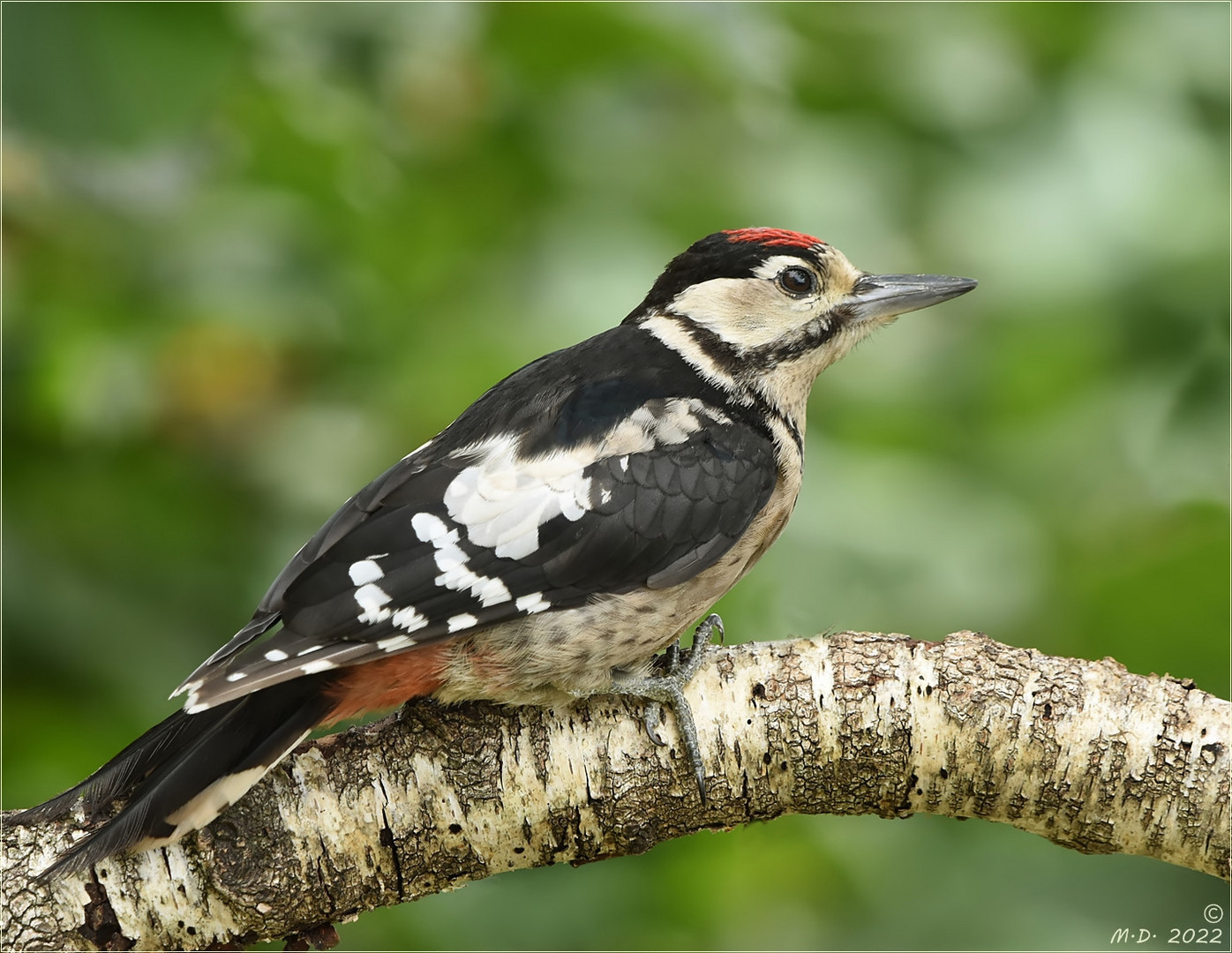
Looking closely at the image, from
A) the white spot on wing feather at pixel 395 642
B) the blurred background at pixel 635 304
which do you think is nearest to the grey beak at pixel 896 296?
the blurred background at pixel 635 304

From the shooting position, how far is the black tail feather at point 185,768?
78.0 inches

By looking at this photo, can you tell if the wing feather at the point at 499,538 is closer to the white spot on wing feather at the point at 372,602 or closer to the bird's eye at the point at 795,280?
the white spot on wing feather at the point at 372,602

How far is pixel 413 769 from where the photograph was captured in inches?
84.6

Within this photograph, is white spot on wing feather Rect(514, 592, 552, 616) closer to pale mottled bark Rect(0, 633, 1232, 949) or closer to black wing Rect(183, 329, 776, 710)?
black wing Rect(183, 329, 776, 710)

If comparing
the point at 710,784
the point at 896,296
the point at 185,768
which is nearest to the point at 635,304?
the point at 896,296

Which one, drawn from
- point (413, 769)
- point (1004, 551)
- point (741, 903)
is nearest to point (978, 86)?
point (1004, 551)

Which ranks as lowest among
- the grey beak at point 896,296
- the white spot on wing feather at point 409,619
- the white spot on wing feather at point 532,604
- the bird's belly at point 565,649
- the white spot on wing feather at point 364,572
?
the bird's belly at point 565,649

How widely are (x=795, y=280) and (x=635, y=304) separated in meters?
0.54

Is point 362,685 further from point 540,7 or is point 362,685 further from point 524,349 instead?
point 540,7

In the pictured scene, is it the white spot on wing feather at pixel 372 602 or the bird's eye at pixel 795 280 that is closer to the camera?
the white spot on wing feather at pixel 372 602

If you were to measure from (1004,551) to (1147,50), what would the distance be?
151 centimetres

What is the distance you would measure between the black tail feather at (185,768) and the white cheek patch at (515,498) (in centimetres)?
38

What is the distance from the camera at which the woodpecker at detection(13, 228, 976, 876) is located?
6.74 feet

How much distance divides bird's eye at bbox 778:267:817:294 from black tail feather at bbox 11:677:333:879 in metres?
1.33
